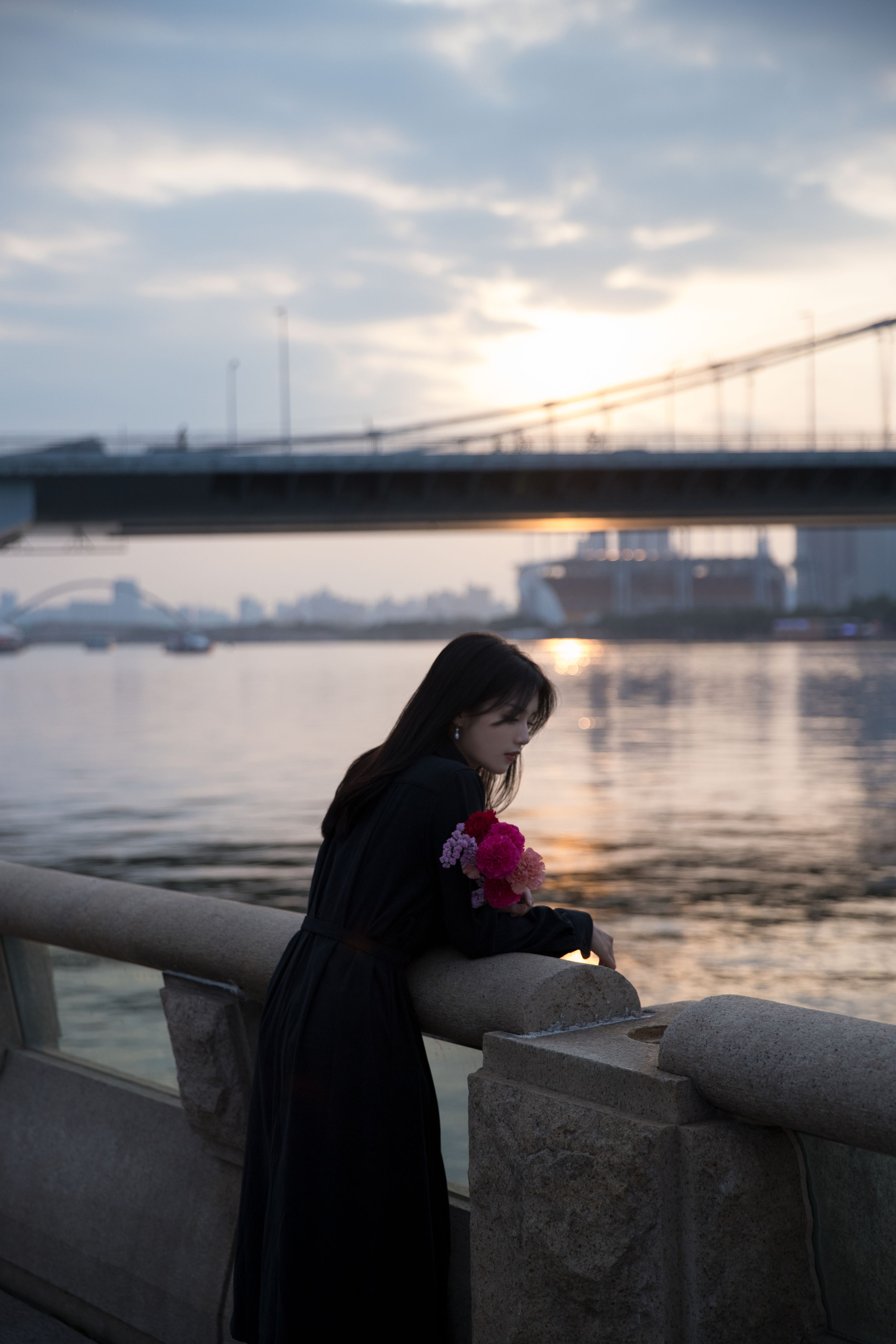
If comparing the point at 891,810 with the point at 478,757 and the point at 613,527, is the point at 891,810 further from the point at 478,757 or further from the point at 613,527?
the point at 478,757

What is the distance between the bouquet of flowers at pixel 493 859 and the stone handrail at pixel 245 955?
139 mm

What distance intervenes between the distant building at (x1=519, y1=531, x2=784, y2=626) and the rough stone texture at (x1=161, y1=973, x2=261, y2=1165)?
181534mm

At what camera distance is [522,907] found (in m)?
3.01

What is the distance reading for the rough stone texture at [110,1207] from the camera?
3670 mm

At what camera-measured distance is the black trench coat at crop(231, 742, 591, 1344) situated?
2.82 meters

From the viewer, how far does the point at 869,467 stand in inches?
1528

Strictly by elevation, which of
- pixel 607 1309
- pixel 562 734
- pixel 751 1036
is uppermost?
pixel 751 1036

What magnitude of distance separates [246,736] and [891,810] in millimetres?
24955

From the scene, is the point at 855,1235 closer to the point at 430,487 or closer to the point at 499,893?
the point at 499,893

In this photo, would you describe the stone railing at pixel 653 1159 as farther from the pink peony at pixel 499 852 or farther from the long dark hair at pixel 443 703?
the long dark hair at pixel 443 703

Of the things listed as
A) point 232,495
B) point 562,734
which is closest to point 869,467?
point 562,734

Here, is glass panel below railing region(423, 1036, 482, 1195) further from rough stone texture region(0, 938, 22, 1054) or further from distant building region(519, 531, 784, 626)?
distant building region(519, 531, 784, 626)

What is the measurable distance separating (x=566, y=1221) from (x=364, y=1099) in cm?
46

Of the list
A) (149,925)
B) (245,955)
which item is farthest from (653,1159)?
(149,925)
